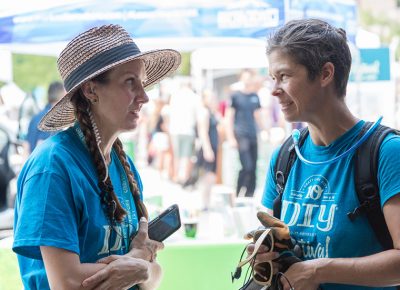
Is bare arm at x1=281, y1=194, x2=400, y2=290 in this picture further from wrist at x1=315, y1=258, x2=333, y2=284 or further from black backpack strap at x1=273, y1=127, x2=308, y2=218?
black backpack strap at x1=273, y1=127, x2=308, y2=218

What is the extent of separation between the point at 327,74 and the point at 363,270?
615mm

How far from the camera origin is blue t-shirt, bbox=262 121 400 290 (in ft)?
7.07

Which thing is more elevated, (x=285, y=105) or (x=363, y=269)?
(x=285, y=105)

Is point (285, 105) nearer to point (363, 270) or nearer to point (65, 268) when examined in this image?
point (363, 270)

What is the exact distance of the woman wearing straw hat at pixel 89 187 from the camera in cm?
200

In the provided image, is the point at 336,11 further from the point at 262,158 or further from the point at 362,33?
the point at 262,158

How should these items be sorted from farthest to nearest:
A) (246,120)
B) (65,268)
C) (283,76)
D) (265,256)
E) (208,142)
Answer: (208,142) → (246,120) → (283,76) → (265,256) → (65,268)

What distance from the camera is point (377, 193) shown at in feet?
7.08

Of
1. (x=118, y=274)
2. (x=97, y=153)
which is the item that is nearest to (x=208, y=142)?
(x=97, y=153)

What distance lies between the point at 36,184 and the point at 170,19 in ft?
14.9

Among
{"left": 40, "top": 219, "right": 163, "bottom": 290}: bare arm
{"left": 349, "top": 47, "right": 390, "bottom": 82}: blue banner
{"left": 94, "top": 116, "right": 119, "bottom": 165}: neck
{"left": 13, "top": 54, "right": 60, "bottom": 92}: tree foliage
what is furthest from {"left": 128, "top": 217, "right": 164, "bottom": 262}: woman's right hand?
{"left": 13, "top": 54, "right": 60, "bottom": 92}: tree foliage

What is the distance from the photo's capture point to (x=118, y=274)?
2.09 m

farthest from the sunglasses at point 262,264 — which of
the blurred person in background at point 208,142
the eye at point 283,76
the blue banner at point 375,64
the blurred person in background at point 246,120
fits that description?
the blurred person in background at point 208,142

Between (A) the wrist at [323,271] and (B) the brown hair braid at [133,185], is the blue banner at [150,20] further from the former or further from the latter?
(A) the wrist at [323,271]
